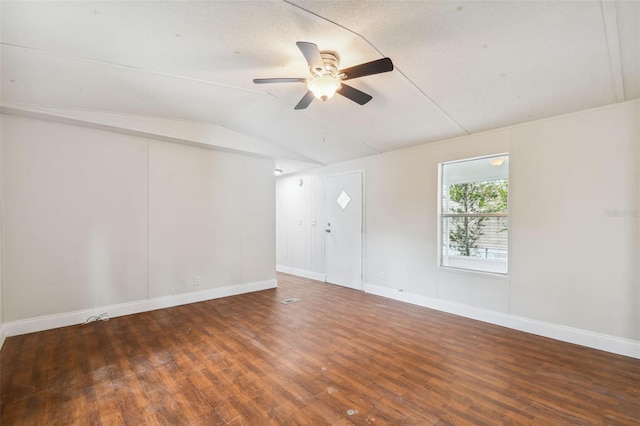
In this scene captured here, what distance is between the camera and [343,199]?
5523 millimetres

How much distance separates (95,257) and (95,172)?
1115 mm

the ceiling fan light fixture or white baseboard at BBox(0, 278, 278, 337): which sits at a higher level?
the ceiling fan light fixture

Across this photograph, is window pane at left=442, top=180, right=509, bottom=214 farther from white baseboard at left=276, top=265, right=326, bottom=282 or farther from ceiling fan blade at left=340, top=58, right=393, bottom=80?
white baseboard at left=276, top=265, right=326, bottom=282

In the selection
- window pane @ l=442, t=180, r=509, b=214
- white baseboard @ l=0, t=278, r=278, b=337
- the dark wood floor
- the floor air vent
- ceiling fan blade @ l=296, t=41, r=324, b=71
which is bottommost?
the floor air vent

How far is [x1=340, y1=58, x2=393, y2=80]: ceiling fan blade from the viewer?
79.0 inches

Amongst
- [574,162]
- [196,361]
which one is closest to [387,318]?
[196,361]

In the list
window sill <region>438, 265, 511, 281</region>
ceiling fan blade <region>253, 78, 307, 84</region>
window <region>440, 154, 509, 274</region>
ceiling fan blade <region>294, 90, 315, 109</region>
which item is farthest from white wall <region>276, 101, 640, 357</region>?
ceiling fan blade <region>253, 78, 307, 84</region>

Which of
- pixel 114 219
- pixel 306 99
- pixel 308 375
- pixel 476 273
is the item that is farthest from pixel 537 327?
pixel 114 219

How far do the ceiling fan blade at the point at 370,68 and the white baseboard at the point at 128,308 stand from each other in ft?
13.0

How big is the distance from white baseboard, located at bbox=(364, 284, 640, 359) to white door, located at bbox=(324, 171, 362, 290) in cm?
108

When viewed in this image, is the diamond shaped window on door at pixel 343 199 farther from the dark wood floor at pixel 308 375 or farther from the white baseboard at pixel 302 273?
the dark wood floor at pixel 308 375

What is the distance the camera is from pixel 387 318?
3.74 metres

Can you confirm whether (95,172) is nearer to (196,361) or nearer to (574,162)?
(196,361)

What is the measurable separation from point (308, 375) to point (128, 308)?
2.97 m
